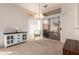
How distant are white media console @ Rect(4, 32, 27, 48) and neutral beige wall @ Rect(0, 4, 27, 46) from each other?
0.08 meters

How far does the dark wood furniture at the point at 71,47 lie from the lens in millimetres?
1472

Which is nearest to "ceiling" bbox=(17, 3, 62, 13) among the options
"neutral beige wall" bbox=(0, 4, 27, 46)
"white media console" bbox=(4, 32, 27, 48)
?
"neutral beige wall" bbox=(0, 4, 27, 46)

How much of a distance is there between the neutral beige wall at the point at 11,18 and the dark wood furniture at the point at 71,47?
85cm

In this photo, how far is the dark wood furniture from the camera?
147cm

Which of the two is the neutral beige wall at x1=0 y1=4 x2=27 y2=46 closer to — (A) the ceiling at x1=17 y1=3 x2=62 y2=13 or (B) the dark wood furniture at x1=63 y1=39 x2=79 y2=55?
(A) the ceiling at x1=17 y1=3 x2=62 y2=13

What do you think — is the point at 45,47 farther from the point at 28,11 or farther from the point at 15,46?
the point at 28,11

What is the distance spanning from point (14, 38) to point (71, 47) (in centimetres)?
110

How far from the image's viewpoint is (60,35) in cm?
187

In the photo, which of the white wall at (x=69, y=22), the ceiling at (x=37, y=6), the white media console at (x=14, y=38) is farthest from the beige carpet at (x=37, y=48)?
the ceiling at (x=37, y=6)

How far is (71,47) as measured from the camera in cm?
162

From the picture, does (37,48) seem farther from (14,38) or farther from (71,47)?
(71,47)

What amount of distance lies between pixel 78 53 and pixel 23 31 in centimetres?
108

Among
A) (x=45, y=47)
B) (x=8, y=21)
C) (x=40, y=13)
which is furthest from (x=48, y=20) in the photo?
(x=8, y=21)
